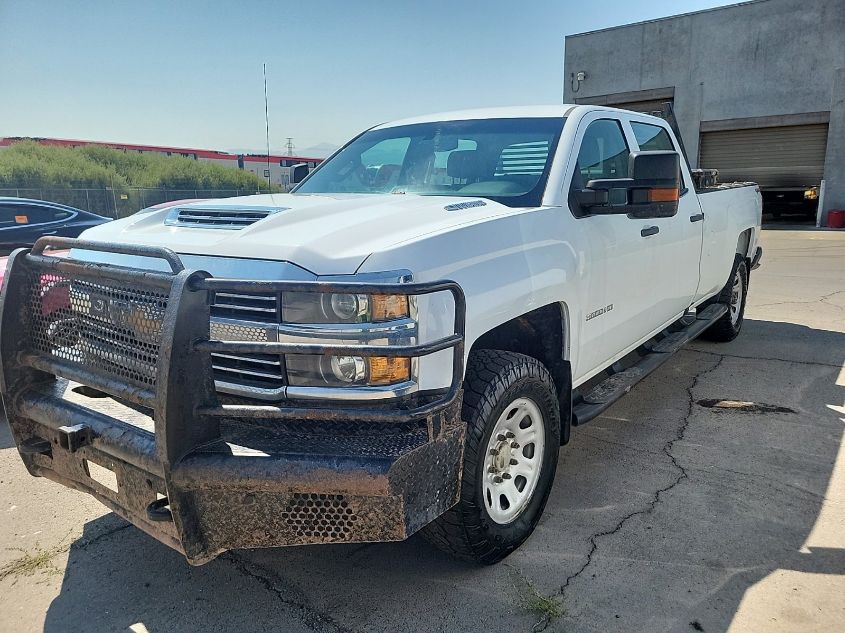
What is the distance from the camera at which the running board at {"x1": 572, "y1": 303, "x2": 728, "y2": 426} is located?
3.59 metres

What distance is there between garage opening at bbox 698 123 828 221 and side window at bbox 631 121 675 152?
19.7m

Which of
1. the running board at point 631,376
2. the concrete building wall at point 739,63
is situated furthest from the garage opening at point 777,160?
the running board at point 631,376

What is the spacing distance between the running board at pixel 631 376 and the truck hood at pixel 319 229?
122 cm

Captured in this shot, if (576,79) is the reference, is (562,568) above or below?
below

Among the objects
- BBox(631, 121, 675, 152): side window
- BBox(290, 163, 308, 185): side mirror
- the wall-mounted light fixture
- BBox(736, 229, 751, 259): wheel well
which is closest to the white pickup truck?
BBox(631, 121, 675, 152): side window

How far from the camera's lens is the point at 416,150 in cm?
409

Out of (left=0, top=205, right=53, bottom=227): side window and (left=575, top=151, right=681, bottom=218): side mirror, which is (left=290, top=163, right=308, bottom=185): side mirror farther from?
(left=0, top=205, right=53, bottom=227): side window

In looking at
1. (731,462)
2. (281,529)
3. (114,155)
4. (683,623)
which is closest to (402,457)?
(281,529)

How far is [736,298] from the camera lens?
6.83 m

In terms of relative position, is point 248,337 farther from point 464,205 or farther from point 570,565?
point 570,565

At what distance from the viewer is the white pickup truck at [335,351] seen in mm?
2150

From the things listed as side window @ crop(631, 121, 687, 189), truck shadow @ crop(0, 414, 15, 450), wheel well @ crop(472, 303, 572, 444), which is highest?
side window @ crop(631, 121, 687, 189)

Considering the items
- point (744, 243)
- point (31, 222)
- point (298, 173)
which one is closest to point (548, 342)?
point (298, 173)

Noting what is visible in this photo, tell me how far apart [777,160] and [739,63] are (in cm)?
347
